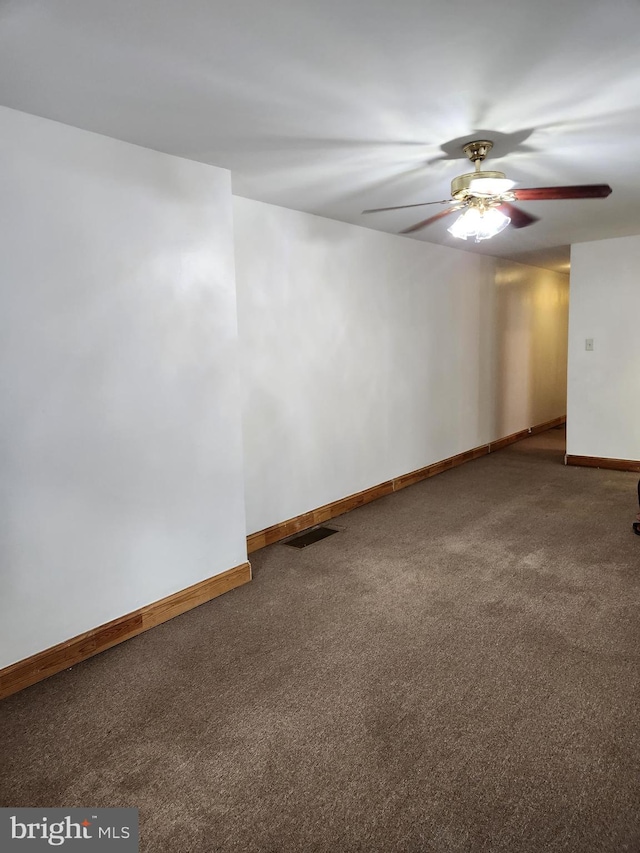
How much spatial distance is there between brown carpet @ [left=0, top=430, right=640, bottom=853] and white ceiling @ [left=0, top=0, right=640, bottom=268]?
2286 mm

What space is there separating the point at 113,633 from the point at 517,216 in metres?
3.72

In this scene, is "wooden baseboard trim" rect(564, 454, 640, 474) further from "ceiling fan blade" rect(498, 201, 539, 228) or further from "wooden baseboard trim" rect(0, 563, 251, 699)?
"wooden baseboard trim" rect(0, 563, 251, 699)

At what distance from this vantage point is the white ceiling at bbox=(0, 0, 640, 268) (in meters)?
1.70

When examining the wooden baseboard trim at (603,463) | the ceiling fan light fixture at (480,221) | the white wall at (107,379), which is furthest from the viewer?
the wooden baseboard trim at (603,463)

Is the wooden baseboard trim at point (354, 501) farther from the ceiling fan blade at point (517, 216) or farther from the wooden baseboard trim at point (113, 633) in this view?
the ceiling fan blade at point (517, 216)

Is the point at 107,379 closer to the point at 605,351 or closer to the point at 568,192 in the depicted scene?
Answer: the point at 568,192

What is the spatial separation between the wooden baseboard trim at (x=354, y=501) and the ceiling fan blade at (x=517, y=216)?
235 cm

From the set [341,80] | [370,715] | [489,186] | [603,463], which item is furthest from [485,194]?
[603,463]

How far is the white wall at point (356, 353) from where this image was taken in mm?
3973

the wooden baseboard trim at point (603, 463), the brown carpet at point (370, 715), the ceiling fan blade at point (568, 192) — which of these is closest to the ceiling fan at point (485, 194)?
the ceiling fan blade at point (568, 192)

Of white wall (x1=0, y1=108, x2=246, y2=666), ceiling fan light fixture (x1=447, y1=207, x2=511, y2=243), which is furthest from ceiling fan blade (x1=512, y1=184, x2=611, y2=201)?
white wall (x1=0, y1=108, x2=246, y2=666)

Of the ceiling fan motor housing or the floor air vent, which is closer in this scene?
the ceiling fan motor housing

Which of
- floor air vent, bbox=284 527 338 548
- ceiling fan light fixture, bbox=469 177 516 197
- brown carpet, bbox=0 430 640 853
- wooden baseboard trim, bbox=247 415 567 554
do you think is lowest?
brown carpet, bbox=0 430 640 853

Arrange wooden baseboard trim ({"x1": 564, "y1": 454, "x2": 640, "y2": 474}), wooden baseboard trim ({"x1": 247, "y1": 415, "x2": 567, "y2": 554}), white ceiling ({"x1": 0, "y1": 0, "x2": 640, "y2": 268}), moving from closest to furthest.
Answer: white ceiling ({"x1": 0, "y1": 0, "x2": 640, "y2": 268}) → wooden baseboard trim ({"x1": 247, "y1": 415, "x2": 567, "y2": 554}) → wooden baseboard trim ({"x1": 564, "y1": 454, "x2": 640, "y2": 474})
